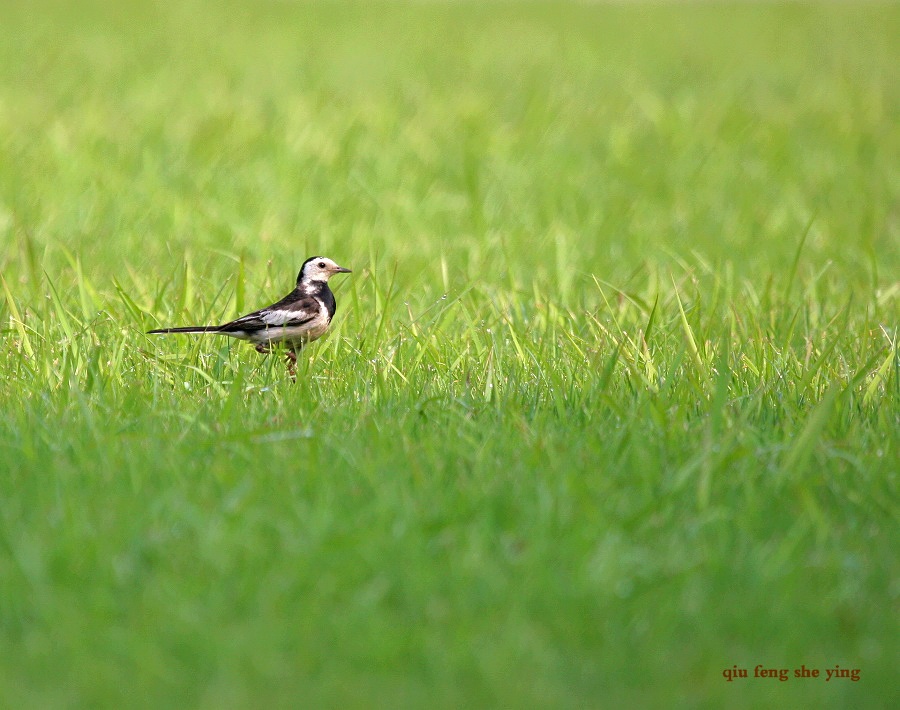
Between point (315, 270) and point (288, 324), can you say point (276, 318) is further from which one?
point (315, 270)

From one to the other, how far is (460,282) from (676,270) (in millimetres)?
1892

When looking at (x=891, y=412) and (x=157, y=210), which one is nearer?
(x=891, y=412)

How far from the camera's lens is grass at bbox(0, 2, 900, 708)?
312cm

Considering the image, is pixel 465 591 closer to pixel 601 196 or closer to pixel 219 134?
pixel 601 196

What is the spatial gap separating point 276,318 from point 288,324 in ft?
0.23

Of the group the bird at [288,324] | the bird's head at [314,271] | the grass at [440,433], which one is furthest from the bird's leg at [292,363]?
the bird's head at [314,271]

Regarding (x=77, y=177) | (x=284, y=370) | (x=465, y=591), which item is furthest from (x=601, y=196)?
(x=465, y=591)

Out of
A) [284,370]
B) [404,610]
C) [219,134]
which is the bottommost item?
[404,610]

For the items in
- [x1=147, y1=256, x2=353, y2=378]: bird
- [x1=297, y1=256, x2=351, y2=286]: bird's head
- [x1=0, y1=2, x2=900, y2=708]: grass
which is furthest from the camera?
[x1=297, y1=256, x2=351, y2=286]: bird's head

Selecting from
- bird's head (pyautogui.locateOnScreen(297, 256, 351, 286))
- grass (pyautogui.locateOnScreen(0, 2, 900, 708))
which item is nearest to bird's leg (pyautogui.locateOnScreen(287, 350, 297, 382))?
grass (pyautogui.locateOnScreen(0, 2, 900, 708))

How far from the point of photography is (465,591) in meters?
3.38

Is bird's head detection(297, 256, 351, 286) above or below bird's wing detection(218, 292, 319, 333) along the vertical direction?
above

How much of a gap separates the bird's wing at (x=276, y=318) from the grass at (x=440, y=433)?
0.66 feet

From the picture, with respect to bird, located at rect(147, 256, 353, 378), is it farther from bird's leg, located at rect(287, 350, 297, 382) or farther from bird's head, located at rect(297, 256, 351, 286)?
bird's head, located at rect(297, 256, 351, 286)
